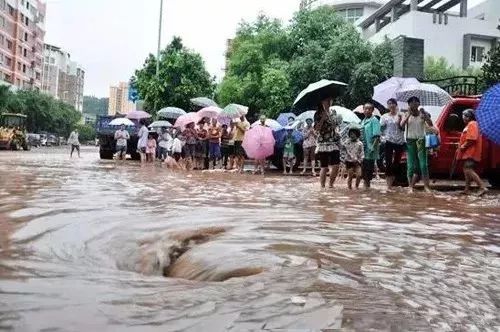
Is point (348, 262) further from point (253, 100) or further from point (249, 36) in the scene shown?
point (249, 36)

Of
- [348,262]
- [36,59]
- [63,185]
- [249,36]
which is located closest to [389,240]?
[348,262]

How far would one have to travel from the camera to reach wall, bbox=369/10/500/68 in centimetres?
4459

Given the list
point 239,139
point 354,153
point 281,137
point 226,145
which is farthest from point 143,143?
point 354,153

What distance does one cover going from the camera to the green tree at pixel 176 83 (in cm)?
3369

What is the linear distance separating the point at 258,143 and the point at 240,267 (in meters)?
11.5

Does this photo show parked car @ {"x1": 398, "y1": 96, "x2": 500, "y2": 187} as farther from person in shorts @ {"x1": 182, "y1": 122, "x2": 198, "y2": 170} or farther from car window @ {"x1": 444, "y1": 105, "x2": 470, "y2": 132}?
person in shorts @ {"x1": 182, "y1": 122, "x2": 198, "y2": 170}

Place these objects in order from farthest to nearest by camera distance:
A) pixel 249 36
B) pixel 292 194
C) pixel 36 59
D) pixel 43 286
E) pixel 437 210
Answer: pixel 36 59 → pixel 249 36 → pixel 292 194 → pixel 437 210 → pixel 43 286

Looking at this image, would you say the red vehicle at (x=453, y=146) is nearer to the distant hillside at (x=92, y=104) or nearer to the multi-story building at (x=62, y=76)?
the multi-story building at (x=62, y=76)

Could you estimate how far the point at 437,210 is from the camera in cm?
670

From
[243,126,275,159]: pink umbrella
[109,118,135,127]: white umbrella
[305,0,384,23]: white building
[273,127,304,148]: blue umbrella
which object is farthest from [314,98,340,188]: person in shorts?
[305,0,384,23]: white building

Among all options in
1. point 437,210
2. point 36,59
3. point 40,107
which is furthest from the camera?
point 36,59

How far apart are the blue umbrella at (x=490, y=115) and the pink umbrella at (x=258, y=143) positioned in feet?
21.1

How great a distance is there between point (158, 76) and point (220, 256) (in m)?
31.4

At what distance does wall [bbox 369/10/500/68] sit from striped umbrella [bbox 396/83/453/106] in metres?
35.1
